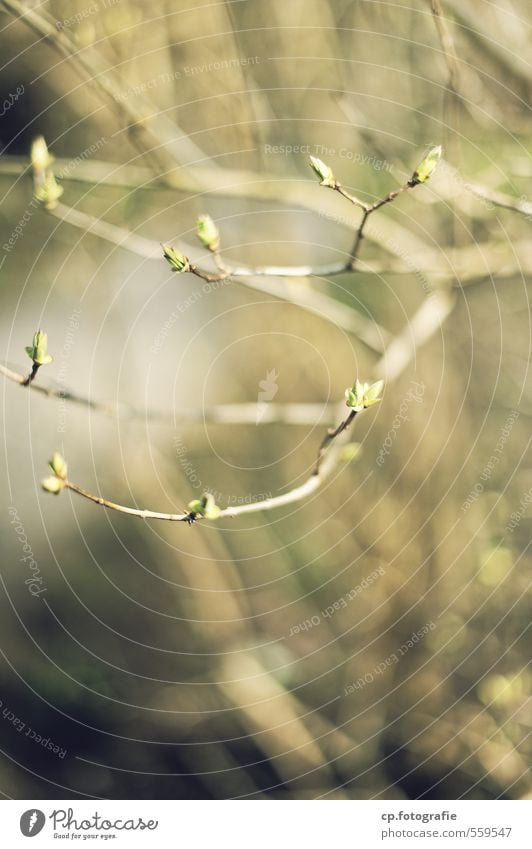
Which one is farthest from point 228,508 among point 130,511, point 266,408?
point 266,408

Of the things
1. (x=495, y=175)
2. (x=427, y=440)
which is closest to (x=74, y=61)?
(x=495, y=175)

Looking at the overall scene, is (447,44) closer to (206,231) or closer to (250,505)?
(206,231)

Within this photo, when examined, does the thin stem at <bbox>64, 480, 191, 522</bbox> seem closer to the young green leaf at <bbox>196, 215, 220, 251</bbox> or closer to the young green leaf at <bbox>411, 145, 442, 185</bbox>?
the young green leaf at <bbox>196, 215, 220, 251</bbox>

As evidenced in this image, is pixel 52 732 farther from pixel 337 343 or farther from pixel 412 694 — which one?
pixel 337 343

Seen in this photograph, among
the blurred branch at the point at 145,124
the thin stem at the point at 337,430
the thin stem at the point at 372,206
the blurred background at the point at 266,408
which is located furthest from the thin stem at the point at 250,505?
the blurred branch at the point at 145,124
